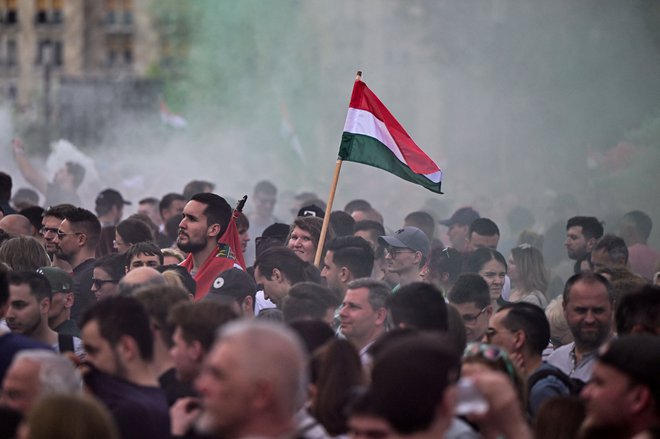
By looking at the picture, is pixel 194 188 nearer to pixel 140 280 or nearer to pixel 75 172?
pixel 75 172

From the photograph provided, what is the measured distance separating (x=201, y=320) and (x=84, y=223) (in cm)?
464

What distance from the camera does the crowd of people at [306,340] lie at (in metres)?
4.17

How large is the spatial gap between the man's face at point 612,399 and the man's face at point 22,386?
195 cm

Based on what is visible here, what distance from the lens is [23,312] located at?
740 centimetres

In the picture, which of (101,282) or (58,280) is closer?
(58,280)

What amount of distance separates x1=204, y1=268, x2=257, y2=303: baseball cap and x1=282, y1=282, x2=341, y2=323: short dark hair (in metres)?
0.73

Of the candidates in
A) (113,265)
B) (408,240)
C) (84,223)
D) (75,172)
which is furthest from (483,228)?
(75,172)

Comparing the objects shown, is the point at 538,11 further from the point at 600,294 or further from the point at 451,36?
the point at 600,294

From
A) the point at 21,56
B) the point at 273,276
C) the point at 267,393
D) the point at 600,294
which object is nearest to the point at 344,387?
the point at 267,393

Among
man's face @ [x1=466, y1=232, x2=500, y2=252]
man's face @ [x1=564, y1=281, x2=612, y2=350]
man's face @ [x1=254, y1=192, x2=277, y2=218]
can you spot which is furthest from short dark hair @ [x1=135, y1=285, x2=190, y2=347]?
man's face @ [x1=254, y1=192, x2=277, y2=218]

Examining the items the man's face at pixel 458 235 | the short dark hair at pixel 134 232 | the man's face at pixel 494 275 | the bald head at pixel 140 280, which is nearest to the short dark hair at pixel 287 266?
the bald head at pixel 140 280

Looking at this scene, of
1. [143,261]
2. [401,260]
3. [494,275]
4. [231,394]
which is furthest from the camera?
[494,275]

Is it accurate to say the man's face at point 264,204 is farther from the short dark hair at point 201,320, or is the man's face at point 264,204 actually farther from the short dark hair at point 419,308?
the short dark hair at point 201,320

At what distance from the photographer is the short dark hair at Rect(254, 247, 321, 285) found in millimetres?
8719
